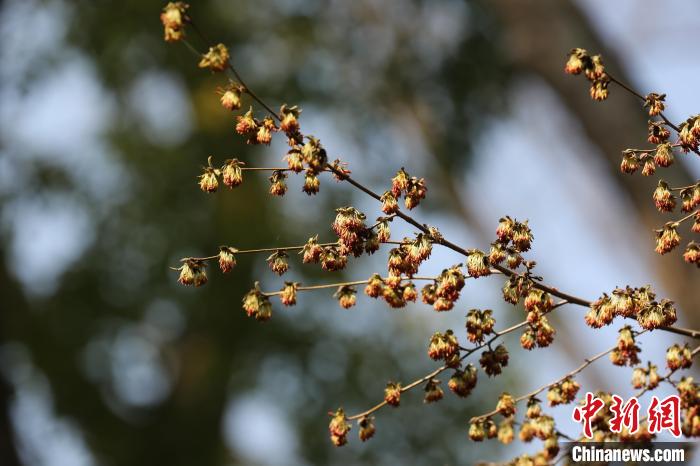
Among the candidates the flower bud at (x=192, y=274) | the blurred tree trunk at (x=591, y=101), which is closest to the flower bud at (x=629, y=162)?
the flower bud at (x=192, y=274)

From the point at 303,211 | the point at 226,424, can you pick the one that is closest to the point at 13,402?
the point at 226,424

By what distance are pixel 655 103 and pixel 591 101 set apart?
229 inches

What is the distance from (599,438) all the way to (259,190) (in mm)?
11021

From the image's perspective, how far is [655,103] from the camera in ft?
7.48

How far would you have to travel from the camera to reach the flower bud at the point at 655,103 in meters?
2.26

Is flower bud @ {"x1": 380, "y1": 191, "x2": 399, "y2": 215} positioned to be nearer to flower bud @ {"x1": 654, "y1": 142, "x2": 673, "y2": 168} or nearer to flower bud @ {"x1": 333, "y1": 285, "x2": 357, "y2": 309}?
flower bud @ {"x1": 333, "y1": 285, "x2": 357, "y2": 309}

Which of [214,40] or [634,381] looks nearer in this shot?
[634,381]

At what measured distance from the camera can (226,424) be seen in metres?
12.8

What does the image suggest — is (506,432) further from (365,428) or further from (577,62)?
(577,62)

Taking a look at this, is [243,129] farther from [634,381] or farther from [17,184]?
[17,184]

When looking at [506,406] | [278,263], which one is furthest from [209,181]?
[506,406]

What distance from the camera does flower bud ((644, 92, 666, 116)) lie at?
2.26m

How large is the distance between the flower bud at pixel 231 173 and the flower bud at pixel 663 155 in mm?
971

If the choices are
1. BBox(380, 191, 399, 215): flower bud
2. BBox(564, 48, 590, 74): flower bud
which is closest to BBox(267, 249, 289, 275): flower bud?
BBox(380, 191, 399, 215): flower bud
